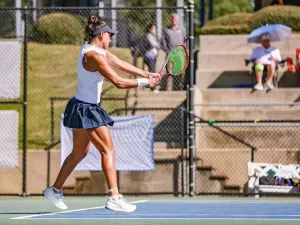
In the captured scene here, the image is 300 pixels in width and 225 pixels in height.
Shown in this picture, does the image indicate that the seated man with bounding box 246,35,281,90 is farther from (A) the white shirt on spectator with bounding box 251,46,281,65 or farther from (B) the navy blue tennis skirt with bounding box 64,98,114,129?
(B) the navy blue tennis skirt with bounding box 64,98,114,129

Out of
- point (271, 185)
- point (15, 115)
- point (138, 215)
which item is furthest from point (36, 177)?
point (138, 215)

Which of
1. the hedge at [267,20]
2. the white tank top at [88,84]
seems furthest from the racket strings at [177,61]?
the hedge at [267,20]

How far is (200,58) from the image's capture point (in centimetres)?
2706

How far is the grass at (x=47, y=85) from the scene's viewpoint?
24.2 metres

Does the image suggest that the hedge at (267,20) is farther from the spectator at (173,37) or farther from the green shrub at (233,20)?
the spectator at (173,37)

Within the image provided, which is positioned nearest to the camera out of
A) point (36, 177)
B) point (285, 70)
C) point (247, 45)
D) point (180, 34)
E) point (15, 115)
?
point (15, 115)

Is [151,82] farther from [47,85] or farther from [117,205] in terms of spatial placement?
[47,85]

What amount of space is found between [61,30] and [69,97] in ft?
8.60

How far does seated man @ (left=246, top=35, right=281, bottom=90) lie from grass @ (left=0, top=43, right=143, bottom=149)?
9.06 feet

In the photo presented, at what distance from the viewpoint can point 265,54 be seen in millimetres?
24516

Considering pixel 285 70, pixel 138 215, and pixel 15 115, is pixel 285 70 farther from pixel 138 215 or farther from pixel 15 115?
pixel 138 215

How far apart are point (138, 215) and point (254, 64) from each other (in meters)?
11.6

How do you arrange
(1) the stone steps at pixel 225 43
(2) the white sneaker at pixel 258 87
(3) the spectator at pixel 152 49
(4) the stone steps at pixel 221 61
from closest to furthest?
(3) the spectator at pixel 152 49, (2) the white sneaker at pixel 258 87, (4) the stone steps at pixel 221 61, (1) the stone steps at pixel 225 43

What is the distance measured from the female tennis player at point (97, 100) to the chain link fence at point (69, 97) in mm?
5996
